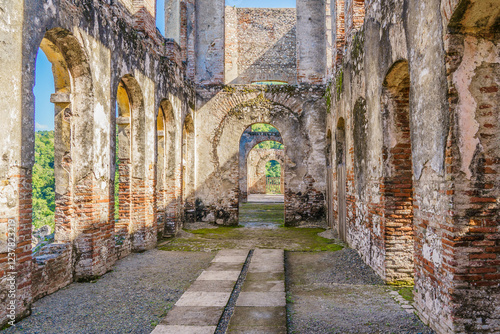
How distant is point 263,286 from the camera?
4.86 meters

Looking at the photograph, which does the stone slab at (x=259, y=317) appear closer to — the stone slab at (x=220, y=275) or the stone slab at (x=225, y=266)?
the stone slab at (x=220, y=275)

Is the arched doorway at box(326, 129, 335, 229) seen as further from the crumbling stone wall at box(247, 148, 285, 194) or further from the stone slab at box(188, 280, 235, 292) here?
the crumbling stone wall at box(247, 148, 285, 194)

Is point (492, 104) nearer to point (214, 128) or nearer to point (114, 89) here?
point (114, 89)

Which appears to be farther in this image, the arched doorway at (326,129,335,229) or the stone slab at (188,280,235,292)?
the arched doorway at (326,129,335,229)

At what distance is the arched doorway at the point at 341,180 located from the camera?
26.4 feet

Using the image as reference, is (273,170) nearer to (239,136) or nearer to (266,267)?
(239,136)

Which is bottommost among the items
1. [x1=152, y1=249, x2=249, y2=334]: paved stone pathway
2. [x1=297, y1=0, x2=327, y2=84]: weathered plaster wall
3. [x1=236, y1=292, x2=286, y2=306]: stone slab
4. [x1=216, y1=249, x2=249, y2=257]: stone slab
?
[x1=152, y1=249, x2=249, y2=334]: paved stone pathway

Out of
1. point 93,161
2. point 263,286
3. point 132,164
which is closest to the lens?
point 263,286

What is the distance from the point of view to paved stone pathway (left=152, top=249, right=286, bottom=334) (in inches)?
141

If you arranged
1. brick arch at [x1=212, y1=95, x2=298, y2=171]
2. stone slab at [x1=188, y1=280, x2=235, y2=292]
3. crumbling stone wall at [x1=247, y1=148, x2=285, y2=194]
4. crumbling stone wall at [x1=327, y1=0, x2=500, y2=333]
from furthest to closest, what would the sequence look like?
1. crumbling stone wall at [x1=247, y1=148, x2=285, y2=194]
2. brick arch at [x1=212, y1=95, x2=298, y2=171]
3. stone slab at [x1=188, y1=280, x2=235, y2=292]
4. crumbling stone wall at [x1=327, y1=0, x2=500, y2=333]

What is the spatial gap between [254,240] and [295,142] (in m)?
3.70

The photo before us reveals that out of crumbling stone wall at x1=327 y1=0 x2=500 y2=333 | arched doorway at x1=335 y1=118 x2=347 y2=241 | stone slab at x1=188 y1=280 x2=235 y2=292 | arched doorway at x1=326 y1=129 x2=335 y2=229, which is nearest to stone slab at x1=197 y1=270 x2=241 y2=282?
stone slab at x1=188 y1=280 x2=235 y2=292

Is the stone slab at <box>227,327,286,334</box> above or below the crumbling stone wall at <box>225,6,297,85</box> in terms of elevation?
below

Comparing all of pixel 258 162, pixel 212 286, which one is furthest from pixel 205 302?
pixel 258 162
